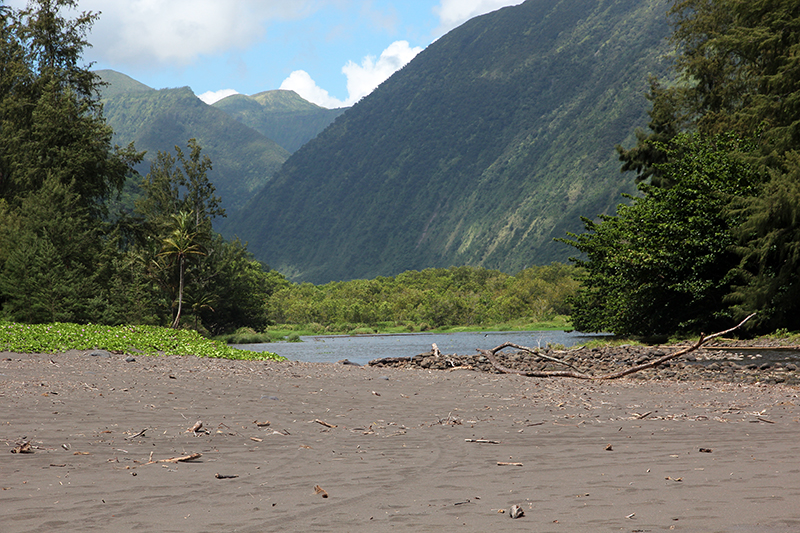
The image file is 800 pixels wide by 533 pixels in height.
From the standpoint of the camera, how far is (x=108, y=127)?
39406mm

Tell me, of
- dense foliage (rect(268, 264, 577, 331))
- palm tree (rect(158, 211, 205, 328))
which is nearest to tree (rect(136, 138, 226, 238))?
palm tree (rect(158, 211, 205, 328))

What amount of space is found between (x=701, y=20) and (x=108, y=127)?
3589 centimetres

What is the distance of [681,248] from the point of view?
27562mm

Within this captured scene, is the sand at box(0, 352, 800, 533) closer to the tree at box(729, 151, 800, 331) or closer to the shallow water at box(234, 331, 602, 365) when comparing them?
the tree at box(729, 151, 800, 331)

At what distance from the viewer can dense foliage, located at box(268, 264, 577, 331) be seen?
86.1 metres

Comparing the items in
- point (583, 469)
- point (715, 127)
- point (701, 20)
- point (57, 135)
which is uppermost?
point (701, 20)

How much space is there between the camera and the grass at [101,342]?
18.4m

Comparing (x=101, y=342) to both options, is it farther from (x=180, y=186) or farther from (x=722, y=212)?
(x=180, y=186)

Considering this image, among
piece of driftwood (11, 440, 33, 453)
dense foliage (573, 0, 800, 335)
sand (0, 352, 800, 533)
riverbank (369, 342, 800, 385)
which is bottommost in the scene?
riverbank (369, 342, 800, 385)

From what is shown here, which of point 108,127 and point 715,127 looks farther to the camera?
point 108,127

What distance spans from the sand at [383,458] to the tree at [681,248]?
15.4 m

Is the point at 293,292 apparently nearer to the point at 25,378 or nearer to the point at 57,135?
the point at 57,135

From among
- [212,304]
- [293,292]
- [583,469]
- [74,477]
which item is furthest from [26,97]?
[293,292]

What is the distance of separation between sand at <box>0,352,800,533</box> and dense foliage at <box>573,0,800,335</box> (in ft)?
41.7
